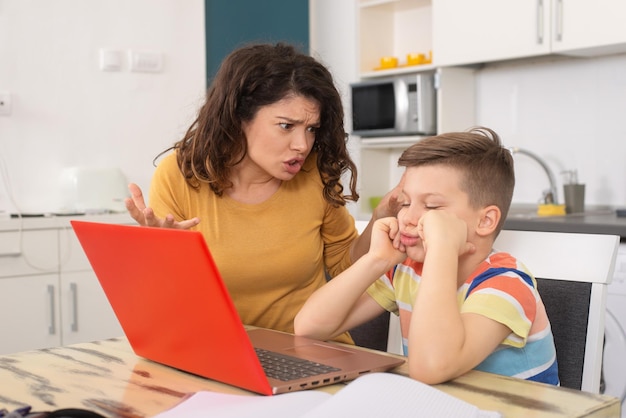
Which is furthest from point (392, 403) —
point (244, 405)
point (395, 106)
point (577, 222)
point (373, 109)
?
point (373, 109)

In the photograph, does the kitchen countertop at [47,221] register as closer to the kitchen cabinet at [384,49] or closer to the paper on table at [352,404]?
the kitchen cabinet at [384,49]

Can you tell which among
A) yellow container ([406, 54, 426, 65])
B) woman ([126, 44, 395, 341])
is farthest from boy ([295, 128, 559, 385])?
yellow container ([406, 54, 426, 65])

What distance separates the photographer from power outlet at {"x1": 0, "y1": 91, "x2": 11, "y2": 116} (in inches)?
133

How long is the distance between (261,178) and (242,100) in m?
0.18

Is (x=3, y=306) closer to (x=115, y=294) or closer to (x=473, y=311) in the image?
(x=115, y=294)

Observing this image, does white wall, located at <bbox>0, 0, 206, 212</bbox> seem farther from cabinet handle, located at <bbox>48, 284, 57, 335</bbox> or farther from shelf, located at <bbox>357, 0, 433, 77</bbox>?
shelf, located at <bbox>357, 0, 433, 77</bbox>

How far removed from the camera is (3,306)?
3119 millimetres

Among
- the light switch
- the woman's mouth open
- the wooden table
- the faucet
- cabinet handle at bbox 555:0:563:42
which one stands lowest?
the wooden table

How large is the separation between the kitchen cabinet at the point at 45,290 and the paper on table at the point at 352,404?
2348 mm

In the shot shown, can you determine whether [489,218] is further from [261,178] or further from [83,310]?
[83,310]

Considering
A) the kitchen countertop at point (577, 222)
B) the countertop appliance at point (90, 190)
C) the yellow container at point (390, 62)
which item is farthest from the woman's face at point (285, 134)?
the yellow container at point (390, 62)

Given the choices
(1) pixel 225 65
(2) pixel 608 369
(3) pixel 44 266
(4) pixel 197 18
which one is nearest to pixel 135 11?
(4) pixel 197 18

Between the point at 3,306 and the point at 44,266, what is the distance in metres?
0.21

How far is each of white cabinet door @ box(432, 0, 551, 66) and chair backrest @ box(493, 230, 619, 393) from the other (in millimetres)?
2022
